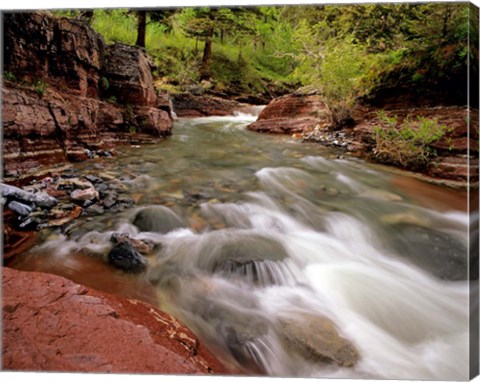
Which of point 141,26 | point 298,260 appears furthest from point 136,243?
point 141,26

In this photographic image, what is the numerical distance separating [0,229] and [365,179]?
93.8 inches

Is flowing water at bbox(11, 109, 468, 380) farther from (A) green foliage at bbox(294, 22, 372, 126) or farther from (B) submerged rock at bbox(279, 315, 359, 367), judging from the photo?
(A) green foliage at bbox(294, 22, 372, 126)

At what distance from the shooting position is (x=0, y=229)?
5.62 feet

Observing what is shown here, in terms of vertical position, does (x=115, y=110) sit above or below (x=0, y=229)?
above

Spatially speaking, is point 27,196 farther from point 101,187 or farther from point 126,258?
point 126,258

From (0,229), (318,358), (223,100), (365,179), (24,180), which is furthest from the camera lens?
(223,100)

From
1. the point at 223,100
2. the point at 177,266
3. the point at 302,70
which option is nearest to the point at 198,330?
the point at 177,266

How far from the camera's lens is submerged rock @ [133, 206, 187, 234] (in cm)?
196

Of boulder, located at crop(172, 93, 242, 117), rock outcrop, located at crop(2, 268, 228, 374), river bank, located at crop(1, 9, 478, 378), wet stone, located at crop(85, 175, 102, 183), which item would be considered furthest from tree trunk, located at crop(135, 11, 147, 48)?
rock outcrop, located at crop(2, 268, 228, 374)

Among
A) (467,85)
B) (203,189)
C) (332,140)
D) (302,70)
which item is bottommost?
(203,189)

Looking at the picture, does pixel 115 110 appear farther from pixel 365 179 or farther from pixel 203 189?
pixel 365 179

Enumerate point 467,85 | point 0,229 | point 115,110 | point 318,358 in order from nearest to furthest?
point 318,358 < point 467,85 < point 0,229 < point 115,110

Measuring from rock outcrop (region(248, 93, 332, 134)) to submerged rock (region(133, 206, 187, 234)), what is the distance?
1660mm

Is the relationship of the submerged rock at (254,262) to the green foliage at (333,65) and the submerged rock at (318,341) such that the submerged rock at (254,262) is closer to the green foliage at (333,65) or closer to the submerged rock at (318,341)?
the submerged rock at (318,341)
